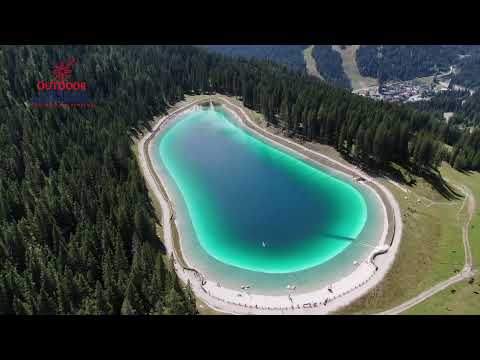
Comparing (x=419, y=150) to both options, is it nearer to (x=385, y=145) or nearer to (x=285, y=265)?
(x=385, y=145)

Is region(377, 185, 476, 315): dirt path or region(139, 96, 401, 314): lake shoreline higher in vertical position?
region(377, 185, 476, 315): dirt path

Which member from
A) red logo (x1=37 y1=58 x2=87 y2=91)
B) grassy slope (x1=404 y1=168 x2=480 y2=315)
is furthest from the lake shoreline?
red logo (x1=37 y1=58 x2=87 y2=91)

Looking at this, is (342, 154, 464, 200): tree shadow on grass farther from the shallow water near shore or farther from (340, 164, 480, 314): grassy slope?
the shallow water near shore

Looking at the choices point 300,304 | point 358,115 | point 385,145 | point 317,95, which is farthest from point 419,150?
point 300,304

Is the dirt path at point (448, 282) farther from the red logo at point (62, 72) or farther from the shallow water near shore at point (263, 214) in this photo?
the red logo at point (62, 72)

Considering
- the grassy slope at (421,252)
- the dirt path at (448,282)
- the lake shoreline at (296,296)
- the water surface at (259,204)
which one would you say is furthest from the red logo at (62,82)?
the dirt path at (448,282)

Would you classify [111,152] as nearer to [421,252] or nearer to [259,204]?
[259,204]

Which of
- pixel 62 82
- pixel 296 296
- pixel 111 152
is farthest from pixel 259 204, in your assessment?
pixel 62 82
